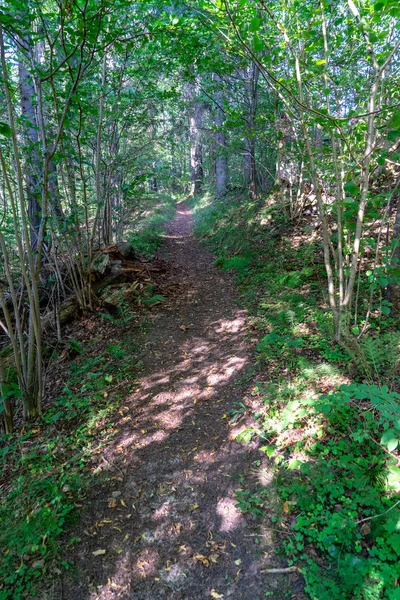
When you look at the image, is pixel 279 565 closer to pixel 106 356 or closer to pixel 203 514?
pixel 203 514

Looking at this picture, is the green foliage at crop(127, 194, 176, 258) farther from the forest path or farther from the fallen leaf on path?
the fallen leaf on path

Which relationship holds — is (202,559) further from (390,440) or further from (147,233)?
(147,233)

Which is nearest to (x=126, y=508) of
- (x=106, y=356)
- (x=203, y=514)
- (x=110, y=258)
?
(x=203, y=514)

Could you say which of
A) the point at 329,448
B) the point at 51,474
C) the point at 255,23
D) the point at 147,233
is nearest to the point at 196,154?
the point at 147,233

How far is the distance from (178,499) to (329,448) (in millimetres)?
1389

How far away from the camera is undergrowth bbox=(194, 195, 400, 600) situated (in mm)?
2033

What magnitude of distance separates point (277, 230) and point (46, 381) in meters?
6.93

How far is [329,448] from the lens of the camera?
2.73 metres

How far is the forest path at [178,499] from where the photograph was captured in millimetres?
2242

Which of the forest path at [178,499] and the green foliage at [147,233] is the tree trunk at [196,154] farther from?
the forest path at [178,499]

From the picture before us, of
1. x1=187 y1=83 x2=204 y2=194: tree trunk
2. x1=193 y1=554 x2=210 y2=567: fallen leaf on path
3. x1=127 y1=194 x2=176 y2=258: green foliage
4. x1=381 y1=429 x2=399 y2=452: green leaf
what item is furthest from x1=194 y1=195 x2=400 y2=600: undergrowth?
x1=187 y1=83 x2=204 y2=194: tree trunk

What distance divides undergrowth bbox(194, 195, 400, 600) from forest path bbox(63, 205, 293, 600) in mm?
215

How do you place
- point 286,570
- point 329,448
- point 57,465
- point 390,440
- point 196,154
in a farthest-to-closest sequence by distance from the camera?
point 196,154 < point 57,465 < point 329,448 < point 286,570 < point 390,440

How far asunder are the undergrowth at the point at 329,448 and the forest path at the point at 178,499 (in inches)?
8.5
